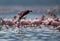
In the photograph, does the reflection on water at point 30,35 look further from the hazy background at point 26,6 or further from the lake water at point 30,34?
the hazy background at point 26,6

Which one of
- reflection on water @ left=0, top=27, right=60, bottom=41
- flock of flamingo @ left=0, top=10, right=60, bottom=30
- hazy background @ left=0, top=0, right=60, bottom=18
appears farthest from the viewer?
hazy background @ left=0, top=0, right=60, bottom=18

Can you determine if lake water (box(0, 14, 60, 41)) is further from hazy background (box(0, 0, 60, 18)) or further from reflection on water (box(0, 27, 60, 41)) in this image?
hazy background (box(0, 0, 60, 18))

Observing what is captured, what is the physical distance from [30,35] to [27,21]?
1.10ft

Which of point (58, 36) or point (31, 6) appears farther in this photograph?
point (31, 6)

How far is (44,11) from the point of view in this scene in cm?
313

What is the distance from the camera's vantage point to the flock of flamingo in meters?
2.94

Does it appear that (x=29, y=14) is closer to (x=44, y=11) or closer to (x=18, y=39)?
(x=44, y=11)

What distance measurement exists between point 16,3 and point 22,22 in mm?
356

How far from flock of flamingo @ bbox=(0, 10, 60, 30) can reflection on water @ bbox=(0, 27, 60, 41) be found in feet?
0.28

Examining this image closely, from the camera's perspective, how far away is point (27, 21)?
299 centimetres

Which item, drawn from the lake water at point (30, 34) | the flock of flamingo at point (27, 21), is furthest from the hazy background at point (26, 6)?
the lake water at point (30, 34)

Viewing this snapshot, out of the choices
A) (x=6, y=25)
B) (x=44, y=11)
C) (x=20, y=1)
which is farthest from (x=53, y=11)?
(x=6, y=25)

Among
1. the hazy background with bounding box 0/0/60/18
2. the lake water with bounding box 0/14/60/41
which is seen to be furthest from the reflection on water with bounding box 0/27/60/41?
the hazy background with bounding box 0/0/60/18

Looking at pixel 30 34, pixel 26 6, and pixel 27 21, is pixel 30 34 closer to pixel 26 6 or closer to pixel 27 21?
pixel 27 21
